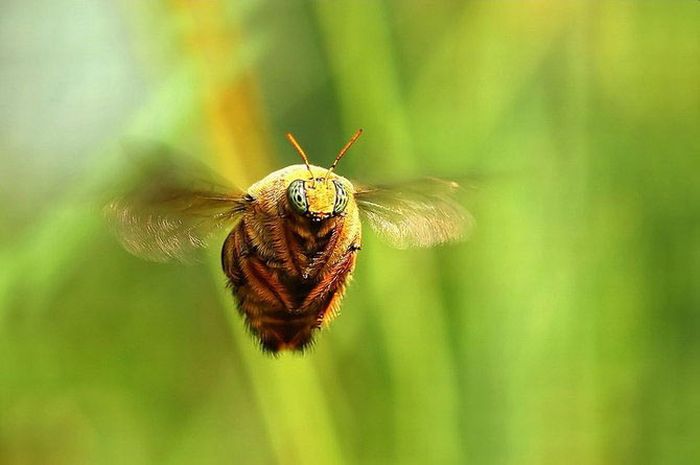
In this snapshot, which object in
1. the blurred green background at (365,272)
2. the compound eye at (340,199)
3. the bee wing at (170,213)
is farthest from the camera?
the blurred green background at (365,272)

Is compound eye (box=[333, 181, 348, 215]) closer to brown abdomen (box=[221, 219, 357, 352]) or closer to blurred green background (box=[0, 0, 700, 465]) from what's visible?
brown abdomen (box=[221, 219, 357, 352])

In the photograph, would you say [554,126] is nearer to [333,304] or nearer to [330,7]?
[330,7]

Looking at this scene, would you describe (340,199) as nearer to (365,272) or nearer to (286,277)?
(286,277)

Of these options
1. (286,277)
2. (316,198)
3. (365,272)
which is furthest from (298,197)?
(365,272)

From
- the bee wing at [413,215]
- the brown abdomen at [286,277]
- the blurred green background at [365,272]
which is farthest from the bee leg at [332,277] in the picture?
the blurred green background at [365,272]

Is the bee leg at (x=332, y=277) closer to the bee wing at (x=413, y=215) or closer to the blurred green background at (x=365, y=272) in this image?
the bee wing at (x=413, y=215)

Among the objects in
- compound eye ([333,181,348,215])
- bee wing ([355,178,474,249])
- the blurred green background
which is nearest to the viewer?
compound eye ([333,181,348,215])

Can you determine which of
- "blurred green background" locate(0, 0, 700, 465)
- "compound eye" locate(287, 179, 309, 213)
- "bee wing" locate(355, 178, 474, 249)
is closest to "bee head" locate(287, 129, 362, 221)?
"compound eye" locate(287, 179, 309, 213)
